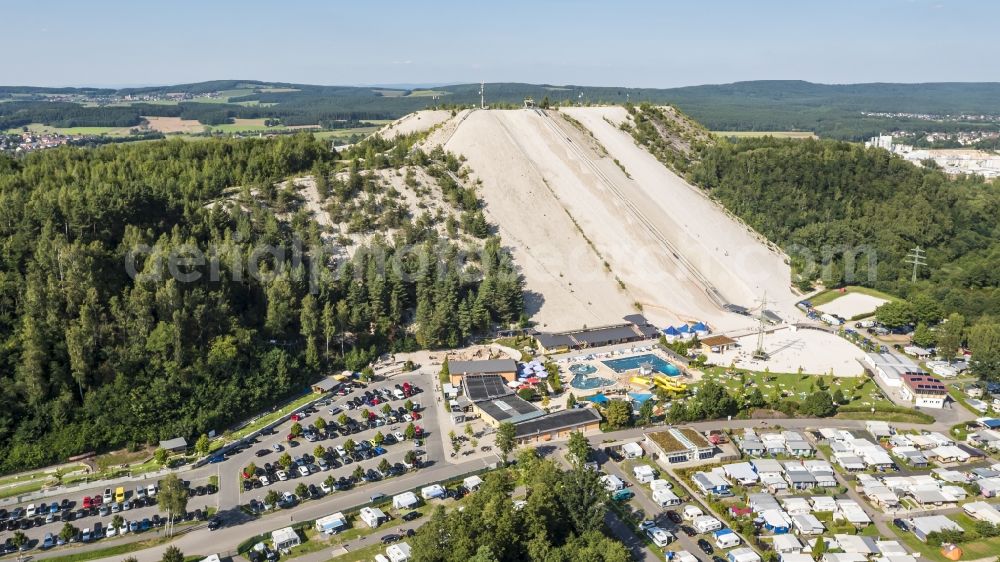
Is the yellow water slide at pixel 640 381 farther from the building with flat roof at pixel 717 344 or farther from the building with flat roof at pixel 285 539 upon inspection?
the building with flat roof at pixel 285 539

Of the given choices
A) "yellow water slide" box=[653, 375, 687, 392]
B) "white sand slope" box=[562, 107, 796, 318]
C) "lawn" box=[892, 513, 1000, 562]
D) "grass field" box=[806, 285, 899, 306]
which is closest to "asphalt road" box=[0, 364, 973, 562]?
"lawn" box=[892, 513, 1000, 562]

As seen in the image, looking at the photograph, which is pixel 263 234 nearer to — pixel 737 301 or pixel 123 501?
pixel 123 501

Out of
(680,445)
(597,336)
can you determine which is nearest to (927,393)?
(680,445)

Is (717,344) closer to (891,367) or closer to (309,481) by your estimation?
(891,367)

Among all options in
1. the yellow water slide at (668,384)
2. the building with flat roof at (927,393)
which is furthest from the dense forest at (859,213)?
the yellow water slide at (668,384)

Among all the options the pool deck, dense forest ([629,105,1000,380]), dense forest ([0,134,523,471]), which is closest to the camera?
dense forest ([0,134,523,471])

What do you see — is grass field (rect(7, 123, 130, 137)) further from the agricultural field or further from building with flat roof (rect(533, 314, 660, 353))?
building with flat roof (rect(533, 314, 660, 353))
